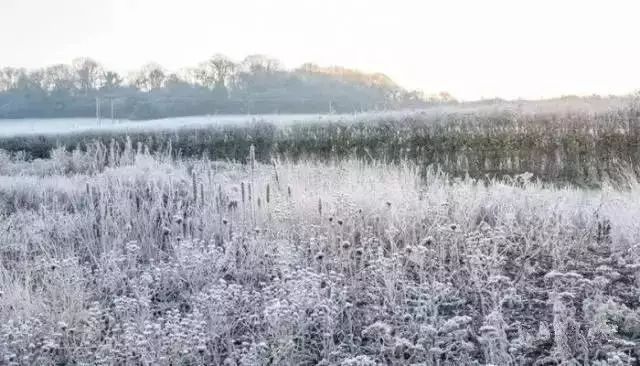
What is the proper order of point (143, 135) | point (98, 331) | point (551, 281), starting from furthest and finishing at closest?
point (143, 135)
point (551, 281)
point (98, 331)

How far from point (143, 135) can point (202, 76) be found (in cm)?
3395

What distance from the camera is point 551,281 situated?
171 inches

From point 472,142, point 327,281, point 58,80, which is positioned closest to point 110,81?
point 58,80

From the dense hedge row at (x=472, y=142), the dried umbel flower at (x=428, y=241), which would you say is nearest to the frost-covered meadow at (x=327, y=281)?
the dried umbel flower at (x=428, y=241)

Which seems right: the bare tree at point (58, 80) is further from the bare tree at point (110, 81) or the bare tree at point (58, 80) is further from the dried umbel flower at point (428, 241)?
Result: the dried umbel flower at point (428, 241)

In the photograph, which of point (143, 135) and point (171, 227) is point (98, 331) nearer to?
point (171, 227)

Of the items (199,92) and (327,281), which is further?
(199,92)

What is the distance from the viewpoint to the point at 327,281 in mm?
4059

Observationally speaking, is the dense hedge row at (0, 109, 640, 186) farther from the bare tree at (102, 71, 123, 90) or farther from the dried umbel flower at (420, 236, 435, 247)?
the bare tree at (102, 71, 123, 90)

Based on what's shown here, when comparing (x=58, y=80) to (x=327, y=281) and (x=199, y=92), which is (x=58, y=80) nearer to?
(x=199, y=92)

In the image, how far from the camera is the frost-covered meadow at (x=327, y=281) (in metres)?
3.39

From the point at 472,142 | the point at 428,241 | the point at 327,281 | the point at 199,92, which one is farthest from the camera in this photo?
the point at 199,92

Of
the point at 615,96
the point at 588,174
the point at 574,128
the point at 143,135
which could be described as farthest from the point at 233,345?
the point at 143,135

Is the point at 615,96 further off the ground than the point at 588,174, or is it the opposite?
the point at 615,96
